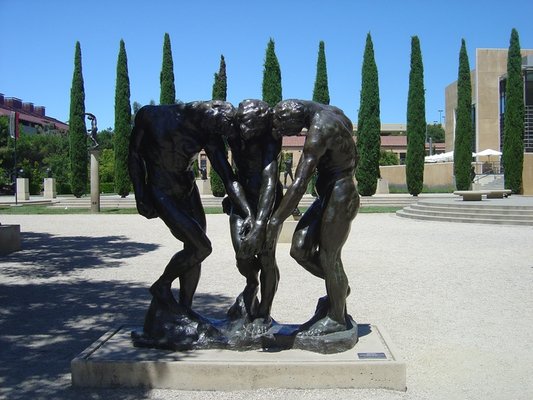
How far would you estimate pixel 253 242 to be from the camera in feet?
12.8

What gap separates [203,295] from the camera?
22.7ft

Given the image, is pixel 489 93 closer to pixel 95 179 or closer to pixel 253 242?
pixel 95 179

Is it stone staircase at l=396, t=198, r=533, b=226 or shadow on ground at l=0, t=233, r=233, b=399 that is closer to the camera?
shadow on ground at l=0, t=233, r=233, b=399

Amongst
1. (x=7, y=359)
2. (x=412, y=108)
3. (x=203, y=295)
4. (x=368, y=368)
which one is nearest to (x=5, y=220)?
(x=203, y=295)

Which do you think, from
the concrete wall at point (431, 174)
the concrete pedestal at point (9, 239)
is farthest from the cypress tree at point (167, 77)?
the concrete pedestal at point (9, 239)

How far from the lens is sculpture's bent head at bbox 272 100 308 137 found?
4.07 m

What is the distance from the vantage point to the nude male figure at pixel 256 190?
399cm

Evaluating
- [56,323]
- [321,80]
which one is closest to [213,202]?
[321,80]

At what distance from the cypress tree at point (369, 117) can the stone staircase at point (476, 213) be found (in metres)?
10.00

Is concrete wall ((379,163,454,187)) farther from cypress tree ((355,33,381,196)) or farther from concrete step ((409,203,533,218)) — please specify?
concrete step ((409,203,533,218))

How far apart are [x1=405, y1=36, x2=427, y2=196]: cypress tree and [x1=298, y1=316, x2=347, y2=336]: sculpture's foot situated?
27.3 metres

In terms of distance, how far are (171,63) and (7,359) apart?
92.9 ft

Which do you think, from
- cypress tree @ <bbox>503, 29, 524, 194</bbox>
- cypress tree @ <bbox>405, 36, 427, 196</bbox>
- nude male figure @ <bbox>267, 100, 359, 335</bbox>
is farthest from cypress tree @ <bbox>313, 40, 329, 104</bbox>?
nude male figure @ <bbox>267, 100, 359, 335</bbox>

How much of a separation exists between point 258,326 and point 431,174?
38510mm
